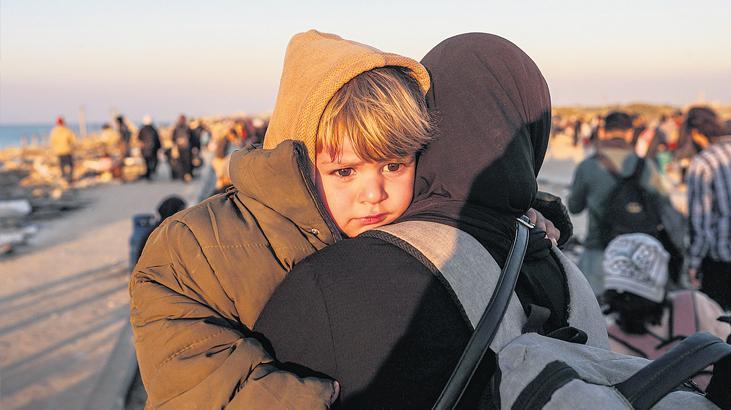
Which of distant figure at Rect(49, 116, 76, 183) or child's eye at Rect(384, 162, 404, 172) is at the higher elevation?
child's eye at Rect(384, 162, 404, 172)

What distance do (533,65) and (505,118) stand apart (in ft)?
0.72

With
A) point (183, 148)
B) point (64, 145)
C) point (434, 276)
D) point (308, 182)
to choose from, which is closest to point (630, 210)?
point (308, 182)

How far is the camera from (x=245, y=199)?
1.64 metres

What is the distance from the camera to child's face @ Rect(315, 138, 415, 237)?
1.68m

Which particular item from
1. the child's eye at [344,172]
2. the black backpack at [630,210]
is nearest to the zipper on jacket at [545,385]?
the child's eye at [344,172]

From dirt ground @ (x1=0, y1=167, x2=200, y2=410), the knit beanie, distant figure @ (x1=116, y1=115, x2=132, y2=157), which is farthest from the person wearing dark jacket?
distant figure @ (x1=116, y1=115, x2=132, y2=157)

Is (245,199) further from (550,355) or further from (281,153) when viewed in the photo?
(550,355)

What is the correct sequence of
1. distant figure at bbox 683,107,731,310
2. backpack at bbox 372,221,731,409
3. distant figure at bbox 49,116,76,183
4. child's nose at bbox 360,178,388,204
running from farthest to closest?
distant figure at bbox 49,116,76,183 → distant figure at bbox 683,107,731,310 → child's nose at bbox 360,178,388,204 → backpack at bbox 372,221,731,409

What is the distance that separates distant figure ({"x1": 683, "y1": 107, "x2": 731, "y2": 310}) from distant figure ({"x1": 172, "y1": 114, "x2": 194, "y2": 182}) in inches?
Answer: 614

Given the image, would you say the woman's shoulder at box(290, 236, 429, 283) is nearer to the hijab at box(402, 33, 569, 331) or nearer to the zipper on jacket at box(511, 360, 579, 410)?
the hijab at box(402, 33, 569, 331)

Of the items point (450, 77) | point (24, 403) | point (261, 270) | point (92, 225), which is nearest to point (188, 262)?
point (261, 270)

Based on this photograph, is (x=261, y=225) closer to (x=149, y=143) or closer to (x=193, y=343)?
(x=193, y=343)

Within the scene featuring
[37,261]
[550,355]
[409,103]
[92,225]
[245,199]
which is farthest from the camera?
[92,225]

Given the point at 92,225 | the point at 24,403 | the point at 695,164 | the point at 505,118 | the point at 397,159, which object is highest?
the point at 505,118
